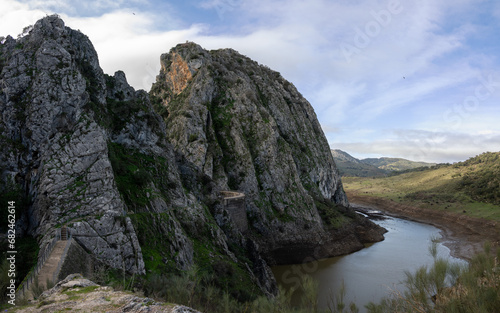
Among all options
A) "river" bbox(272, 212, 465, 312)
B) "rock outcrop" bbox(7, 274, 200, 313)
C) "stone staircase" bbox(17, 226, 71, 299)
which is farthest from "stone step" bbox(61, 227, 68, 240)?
"river" bbox(272, 212, 465, 312)

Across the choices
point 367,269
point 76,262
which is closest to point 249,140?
point 367,269

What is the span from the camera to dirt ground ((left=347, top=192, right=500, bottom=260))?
163 ft

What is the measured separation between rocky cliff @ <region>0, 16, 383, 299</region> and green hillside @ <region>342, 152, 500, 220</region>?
137 feet

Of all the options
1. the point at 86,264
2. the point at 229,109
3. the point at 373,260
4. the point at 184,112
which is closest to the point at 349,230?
the point at 373,260

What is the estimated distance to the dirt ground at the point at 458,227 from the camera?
49.6 m

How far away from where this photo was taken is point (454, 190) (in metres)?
96.0

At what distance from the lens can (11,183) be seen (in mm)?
16453

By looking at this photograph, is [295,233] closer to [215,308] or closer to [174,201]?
[174,201]

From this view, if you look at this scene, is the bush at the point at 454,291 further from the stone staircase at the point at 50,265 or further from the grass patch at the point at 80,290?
the stone staircase at the point at 50,265

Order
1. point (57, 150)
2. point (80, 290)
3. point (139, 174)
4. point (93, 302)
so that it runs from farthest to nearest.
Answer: point (139, 174)
point (57, 150)
point (80, 290)
point (93, 302)

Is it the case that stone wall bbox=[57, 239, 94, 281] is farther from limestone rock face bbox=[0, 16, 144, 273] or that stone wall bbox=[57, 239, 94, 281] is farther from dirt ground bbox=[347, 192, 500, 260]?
dirt ground bbox=[347, 192, 500, 260]

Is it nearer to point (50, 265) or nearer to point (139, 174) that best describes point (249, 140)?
point (139, 174)

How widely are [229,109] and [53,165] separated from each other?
41.4 metres

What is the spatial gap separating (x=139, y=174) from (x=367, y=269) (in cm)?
3326
